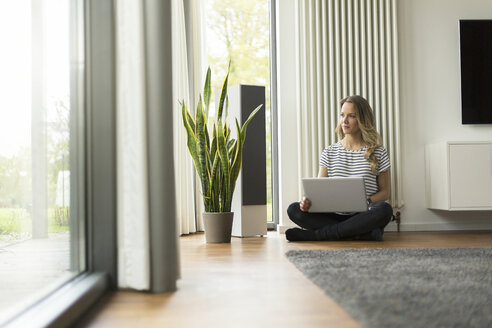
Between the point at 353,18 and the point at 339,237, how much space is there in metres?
1.77

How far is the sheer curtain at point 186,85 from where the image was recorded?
3.75m

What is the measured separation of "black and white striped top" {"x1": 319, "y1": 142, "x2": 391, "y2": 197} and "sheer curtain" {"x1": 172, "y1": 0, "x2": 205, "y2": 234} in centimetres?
100

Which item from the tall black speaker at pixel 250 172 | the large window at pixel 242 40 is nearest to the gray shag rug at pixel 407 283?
the tall black speaker at pixel 250 172

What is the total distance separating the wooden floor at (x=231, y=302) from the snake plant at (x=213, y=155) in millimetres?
936

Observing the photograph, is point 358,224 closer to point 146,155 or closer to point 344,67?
point 344,67

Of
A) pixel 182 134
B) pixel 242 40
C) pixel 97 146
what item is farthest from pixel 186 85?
pixel 97 146

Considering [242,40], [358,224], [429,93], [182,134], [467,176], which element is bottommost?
[358,224]

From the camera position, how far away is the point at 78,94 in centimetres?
161

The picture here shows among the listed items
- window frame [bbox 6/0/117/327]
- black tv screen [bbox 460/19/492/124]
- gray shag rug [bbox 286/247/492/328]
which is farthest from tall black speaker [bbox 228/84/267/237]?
window frame [bbox 6/0/117/327]

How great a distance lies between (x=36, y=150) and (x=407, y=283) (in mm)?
1057

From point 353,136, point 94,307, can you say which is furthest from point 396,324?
point 353,136

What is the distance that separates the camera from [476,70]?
411 centimetres

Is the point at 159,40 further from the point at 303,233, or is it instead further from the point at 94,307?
the point at 303,233

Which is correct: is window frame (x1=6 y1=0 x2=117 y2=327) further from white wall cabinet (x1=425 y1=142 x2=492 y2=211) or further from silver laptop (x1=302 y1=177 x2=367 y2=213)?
white wall cabinet (x1=425 y1=142 x2=492 y2=211)
